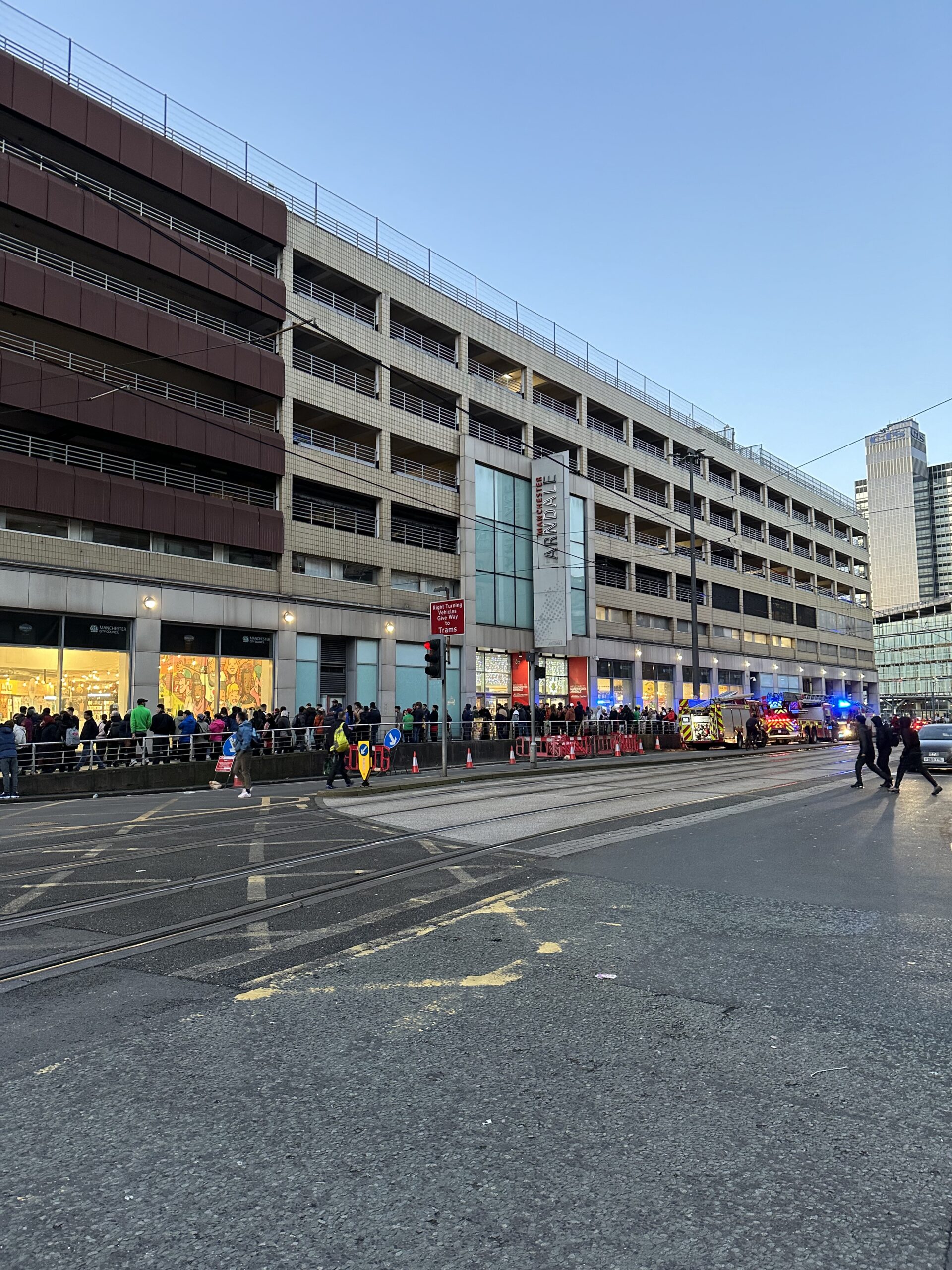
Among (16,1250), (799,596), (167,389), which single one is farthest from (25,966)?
(799,596)

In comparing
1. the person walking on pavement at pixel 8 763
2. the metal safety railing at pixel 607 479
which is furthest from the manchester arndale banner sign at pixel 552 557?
the person walking on pavement at pixel 8 763

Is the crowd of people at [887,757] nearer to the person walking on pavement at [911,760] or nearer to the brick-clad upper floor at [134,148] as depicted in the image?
the person walking on pavement at [911,760]

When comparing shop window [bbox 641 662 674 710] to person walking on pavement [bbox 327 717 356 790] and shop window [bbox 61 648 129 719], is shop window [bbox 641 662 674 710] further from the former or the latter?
person walking on pavement [bbox 327 717 356 790]

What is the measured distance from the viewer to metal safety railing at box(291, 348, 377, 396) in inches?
1259

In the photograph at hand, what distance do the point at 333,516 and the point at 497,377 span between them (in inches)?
548

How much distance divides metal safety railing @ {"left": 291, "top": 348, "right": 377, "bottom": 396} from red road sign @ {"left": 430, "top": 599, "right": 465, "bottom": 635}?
14966 millimetres

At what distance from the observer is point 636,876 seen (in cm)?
824

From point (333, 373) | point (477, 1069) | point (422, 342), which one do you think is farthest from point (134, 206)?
point (477, 1069)

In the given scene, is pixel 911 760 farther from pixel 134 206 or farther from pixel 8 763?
pixel 134 206

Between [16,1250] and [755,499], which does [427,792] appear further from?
[755,499]

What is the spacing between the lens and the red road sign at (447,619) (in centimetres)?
2027

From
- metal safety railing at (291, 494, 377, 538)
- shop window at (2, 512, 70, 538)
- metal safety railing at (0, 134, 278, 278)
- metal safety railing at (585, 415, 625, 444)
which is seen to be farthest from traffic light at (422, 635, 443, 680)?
metal safety railing at (585, 415, 625, 444)

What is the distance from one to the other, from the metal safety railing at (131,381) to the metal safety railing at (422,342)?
832 centimetres

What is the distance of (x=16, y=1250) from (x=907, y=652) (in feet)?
623
